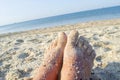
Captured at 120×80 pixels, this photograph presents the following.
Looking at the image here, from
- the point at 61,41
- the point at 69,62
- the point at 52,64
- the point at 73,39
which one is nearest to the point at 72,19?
the point at 61,41

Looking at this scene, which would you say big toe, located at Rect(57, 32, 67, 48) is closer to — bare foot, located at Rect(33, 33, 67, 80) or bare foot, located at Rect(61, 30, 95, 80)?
bare foot, located at Rect(33, 33, 67, 80)

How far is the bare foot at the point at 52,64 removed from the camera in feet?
8.55

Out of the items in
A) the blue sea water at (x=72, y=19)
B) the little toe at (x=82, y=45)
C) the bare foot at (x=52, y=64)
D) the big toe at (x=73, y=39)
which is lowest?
the blue sea water at (x=72, y=19)

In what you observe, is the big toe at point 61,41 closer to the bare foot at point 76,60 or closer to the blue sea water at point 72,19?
the bare foot at point 76,60

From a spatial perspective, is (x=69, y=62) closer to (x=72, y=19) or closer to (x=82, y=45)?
(x=82, y=45)

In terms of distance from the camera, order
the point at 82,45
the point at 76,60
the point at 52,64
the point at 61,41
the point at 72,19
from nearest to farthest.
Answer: the point at 76,60
the point at 52,64
the point at 82,45
the point at 61,41
the point at 72,19

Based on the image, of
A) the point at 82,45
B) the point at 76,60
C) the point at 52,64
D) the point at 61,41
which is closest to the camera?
the point at 76,60

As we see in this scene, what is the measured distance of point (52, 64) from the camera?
279cm

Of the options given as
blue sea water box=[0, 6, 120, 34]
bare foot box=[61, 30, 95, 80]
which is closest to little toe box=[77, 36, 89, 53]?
bare foot box=[61, 30, 95, 80]

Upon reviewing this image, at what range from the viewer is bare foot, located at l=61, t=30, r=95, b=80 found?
2506 millimetres

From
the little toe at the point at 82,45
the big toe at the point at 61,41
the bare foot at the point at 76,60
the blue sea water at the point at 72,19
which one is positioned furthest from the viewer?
the blue sea water at the point at 72,19

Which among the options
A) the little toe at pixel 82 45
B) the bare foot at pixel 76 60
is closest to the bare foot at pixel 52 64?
the bare foot at pixel 76 60

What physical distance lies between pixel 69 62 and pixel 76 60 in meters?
0.08

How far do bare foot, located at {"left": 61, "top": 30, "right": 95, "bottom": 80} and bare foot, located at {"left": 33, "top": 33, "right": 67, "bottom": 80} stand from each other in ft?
0.38
